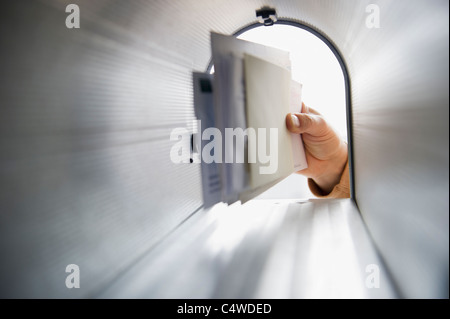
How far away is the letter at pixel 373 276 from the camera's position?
1.39ft

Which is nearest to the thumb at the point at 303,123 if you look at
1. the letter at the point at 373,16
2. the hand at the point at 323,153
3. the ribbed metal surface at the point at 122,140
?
the hand at the point at 323,153

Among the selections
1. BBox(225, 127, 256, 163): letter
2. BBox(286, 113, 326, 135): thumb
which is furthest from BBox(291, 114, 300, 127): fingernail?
BBox(225, 127, 256, 163): letter

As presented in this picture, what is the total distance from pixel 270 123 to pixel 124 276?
49 cm

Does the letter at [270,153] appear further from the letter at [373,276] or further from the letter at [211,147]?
the letter at [373,276]

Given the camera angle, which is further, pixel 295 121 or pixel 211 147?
pixel 295 121

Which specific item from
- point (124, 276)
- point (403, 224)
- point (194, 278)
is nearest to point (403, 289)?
point (403, 224)

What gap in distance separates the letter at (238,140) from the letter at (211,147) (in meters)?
0.02

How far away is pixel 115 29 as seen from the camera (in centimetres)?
58

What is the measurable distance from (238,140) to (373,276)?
1.19 feet

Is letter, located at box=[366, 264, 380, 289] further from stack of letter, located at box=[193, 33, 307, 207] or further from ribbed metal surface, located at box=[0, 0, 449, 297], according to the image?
stack of letter, located at box=[193, 33, 307, 207]

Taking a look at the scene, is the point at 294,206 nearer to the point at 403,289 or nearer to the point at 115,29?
the point at 403,289

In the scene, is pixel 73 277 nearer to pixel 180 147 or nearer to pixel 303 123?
pixel 180 147

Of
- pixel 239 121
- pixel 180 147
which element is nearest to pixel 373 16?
pixel 239 121

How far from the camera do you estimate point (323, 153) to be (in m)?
1.18
